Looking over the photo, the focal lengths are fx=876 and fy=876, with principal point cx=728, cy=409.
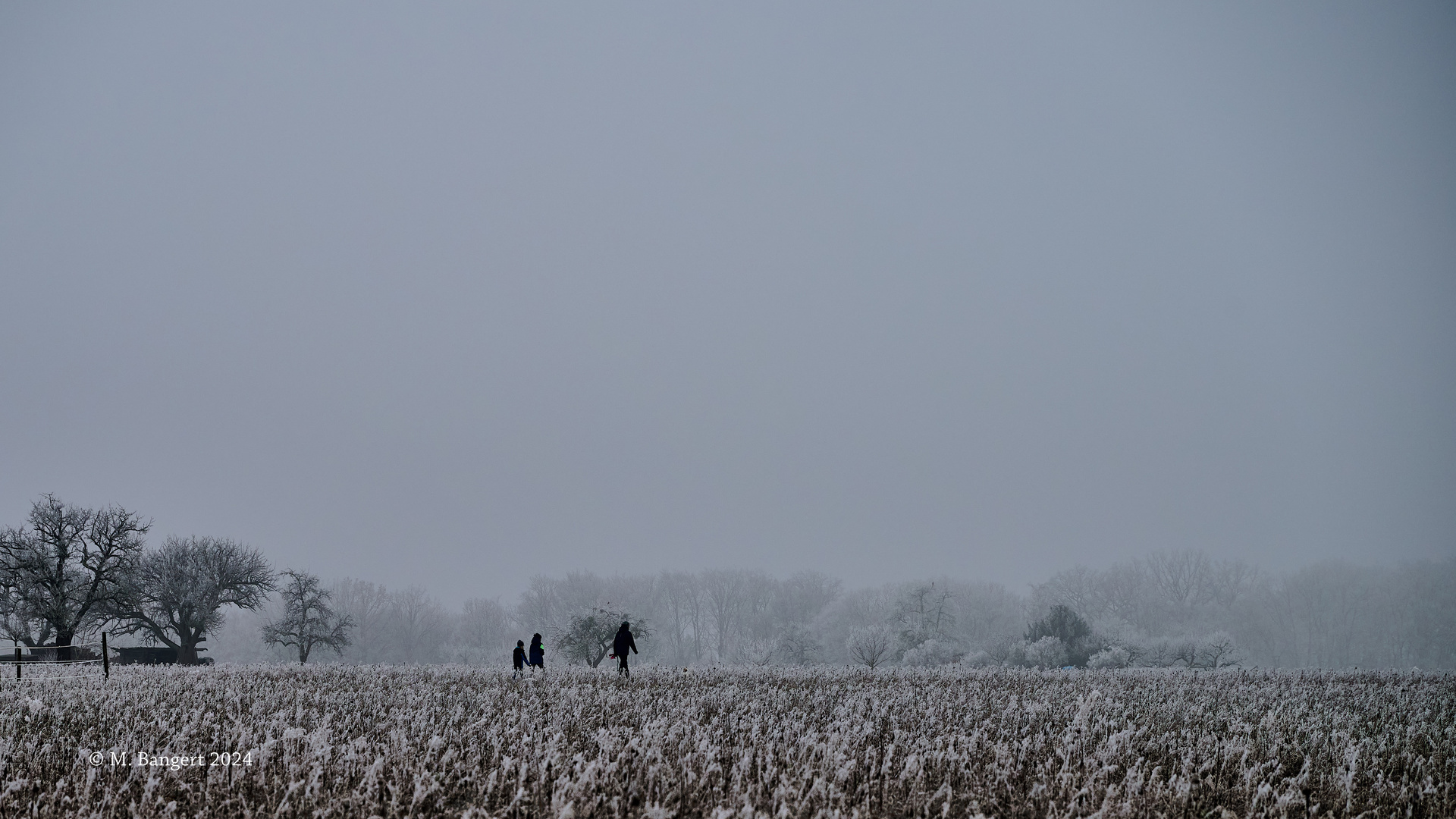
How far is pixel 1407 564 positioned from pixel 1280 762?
108142 millimetres

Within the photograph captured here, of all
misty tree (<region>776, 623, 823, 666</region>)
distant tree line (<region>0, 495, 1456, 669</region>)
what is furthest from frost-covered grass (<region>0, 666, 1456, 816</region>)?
misty tree (<region>776, 623, 823, 666</region>)

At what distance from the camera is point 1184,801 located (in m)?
7.15

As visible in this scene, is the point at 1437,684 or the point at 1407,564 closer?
the point at 1437,684

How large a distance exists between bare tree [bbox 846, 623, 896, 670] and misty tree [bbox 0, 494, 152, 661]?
46.0m

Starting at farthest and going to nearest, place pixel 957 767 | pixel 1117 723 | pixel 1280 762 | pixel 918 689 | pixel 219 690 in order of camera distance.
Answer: pixel 918 689, pixel 219 690, pixel 1117 723, pixel 1280 762, pixel 957 767

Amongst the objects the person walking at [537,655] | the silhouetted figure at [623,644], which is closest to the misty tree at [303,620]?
the person walking at [537,655]

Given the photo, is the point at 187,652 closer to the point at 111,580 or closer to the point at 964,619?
the point at 111,580

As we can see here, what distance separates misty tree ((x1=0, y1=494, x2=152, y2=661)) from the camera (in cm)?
4019

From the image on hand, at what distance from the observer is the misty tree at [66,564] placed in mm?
40188

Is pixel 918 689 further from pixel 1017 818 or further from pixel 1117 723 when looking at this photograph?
pixel 1017 818

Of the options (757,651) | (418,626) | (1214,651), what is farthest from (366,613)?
(1214,651)

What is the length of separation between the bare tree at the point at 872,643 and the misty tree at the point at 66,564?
45979 millimetres

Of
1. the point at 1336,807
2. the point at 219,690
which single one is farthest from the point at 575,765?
the point at 219,690

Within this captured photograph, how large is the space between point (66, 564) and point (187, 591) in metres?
5.47
